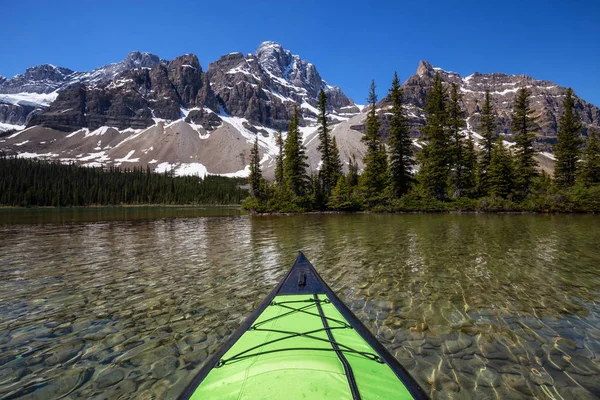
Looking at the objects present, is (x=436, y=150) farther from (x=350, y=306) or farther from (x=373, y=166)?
(x=350, y=306)

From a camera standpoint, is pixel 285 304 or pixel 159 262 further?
pixel 159 262

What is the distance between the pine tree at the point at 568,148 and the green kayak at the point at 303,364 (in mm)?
48751

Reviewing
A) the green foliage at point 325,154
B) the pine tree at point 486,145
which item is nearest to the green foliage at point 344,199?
the green foliage at point 325,154

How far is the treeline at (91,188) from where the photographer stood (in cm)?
10244

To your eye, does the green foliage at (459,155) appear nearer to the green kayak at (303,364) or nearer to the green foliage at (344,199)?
the green foliage at (344,199)

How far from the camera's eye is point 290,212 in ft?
140

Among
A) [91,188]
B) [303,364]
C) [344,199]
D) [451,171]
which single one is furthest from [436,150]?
[91,188]

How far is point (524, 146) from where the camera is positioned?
36812mm

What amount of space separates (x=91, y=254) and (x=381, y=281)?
13160 millimetres

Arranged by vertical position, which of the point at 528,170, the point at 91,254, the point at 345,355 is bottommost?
the point at 91,254

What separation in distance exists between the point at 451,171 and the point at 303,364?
39.4 meters

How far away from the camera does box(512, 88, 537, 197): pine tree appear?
36031mm

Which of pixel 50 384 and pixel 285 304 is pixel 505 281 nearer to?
pixel 285 304

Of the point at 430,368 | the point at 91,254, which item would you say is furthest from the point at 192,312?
the point at 91,254
